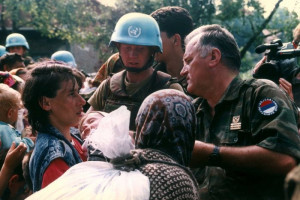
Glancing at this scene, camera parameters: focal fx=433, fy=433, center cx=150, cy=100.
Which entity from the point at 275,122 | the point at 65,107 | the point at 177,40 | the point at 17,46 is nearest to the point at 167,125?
the point at 275,122

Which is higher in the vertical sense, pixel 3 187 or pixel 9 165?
pixel 9 165

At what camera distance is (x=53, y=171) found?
2543mm

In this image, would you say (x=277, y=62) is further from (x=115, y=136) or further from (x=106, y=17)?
(x=106, y=17)

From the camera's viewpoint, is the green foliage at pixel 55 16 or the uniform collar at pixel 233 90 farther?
the green foliage at pixel 55 16

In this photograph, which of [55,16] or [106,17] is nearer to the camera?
[55,16]

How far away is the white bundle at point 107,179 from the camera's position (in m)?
1.59

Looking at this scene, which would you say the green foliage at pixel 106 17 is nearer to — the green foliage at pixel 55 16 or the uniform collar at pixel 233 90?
the green foliage at pixel 55 16

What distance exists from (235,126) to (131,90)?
1197 mm

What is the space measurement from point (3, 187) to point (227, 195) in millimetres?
2031

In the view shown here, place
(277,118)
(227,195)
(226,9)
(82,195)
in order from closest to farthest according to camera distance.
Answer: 1. (82,195)
2. (277,118)
3. (227,195)
4. (226,9)

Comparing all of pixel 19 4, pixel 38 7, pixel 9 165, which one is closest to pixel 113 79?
pixel 9 165

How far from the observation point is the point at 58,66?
9.79 feet

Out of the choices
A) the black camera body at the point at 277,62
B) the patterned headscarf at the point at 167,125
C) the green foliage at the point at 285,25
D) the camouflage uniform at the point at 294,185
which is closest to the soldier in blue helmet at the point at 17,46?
the black camera body at the point at 277,62

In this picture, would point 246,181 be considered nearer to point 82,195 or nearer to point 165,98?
point 165,98
